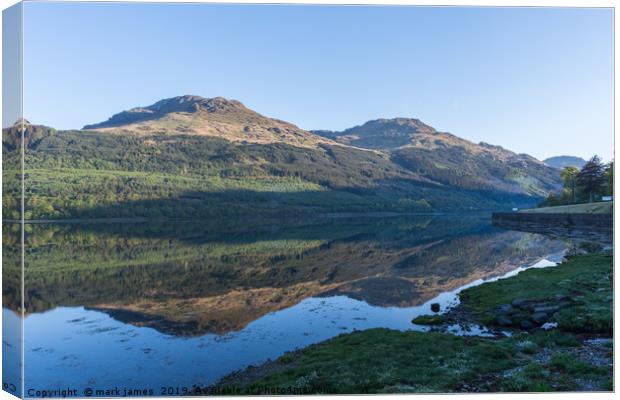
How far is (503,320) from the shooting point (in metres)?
25.0

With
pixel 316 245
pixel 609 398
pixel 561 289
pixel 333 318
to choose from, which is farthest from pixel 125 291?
pixel 316 245

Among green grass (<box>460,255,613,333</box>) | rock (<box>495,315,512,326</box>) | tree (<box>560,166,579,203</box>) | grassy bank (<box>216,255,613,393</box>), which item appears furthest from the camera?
tree (<box>560,166,579,203</box>)

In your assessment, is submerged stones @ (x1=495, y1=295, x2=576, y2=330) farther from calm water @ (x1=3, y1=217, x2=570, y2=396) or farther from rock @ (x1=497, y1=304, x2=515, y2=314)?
calm water @ (x1=3, y1=217, x2=570, y2=396)

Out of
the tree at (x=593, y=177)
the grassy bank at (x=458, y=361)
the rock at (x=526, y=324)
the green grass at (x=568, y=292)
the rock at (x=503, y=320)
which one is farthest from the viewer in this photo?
the tree at (x=593, y=177)

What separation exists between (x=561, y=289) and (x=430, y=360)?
1796cm

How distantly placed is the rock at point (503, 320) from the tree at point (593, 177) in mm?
96602

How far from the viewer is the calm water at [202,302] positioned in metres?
20.3

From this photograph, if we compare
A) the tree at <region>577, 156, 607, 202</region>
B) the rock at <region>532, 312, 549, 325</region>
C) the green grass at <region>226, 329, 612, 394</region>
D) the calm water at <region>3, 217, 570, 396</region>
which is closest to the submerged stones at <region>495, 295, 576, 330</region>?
the rock at <region>532, 312, 549, 325</region>

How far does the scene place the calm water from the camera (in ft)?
66.7

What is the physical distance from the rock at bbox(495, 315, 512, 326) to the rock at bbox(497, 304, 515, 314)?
1.21 metres

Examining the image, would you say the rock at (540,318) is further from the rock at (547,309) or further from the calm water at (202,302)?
the calm water at (202,302)

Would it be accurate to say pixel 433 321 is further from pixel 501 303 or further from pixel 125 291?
pixel 125 291

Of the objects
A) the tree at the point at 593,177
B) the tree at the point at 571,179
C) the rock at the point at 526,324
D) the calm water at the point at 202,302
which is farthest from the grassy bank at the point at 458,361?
the tree at the point at 571,179

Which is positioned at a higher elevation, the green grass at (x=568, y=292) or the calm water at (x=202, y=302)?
the green grass at (x=568, y=292)
